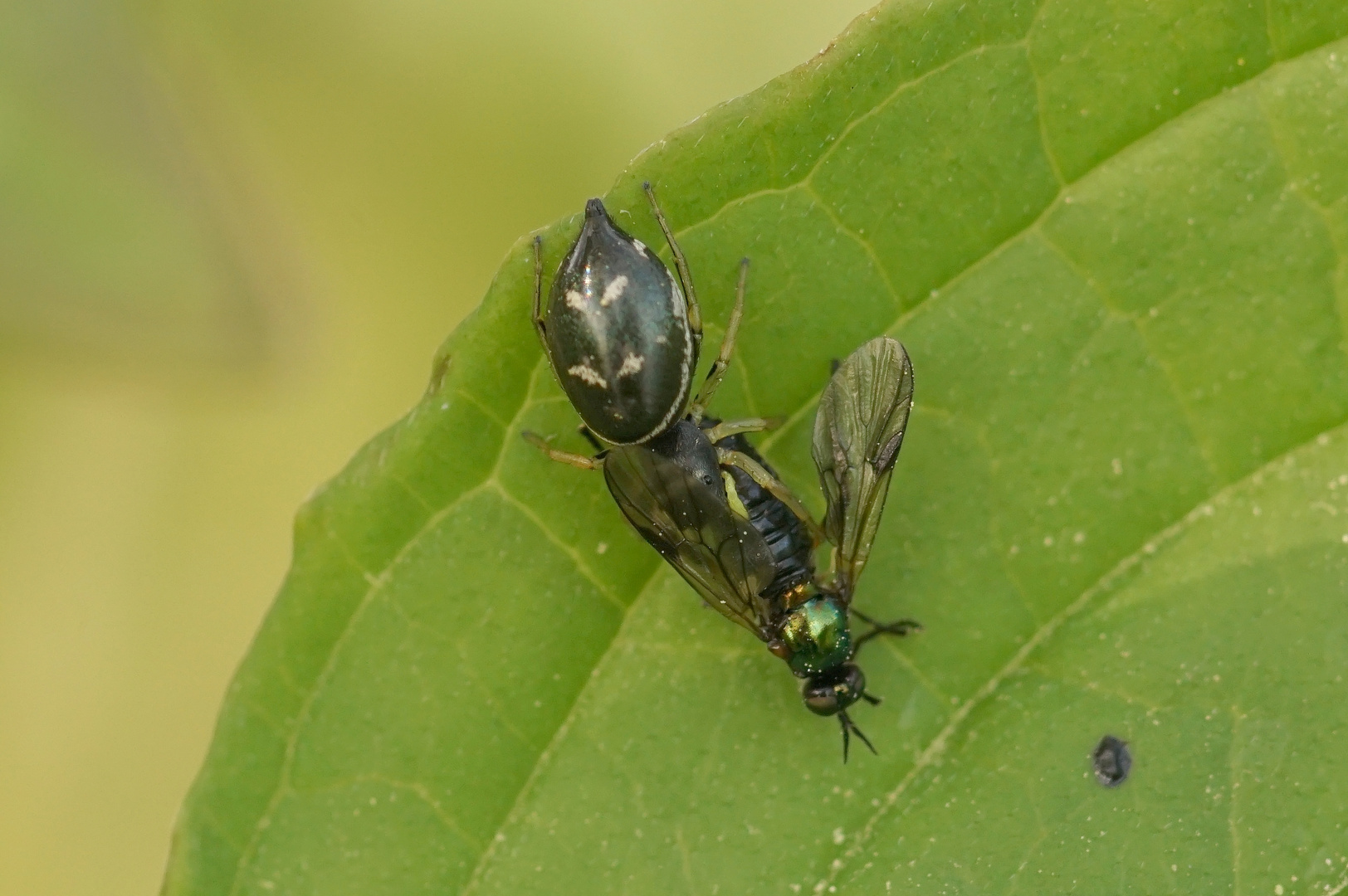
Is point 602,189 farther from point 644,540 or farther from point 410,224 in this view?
point 644,540

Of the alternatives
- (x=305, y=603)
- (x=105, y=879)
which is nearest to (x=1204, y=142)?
(x=305, y=603)

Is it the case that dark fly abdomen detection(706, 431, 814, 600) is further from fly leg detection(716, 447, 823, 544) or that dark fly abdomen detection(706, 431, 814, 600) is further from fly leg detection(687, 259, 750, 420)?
fly leg detection(687, 259, 750, 420)

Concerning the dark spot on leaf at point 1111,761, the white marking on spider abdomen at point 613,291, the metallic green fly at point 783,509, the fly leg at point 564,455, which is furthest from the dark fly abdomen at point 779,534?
the dark spot on leaf at point 1111,761

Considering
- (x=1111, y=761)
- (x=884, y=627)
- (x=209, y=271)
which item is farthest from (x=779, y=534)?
(x=209, y=271)

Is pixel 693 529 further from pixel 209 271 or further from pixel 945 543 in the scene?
pixel 209 271

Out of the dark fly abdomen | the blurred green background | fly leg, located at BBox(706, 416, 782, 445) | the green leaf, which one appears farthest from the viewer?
the blurred green background

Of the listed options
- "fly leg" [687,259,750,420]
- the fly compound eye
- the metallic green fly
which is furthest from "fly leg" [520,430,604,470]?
the fly compound eye

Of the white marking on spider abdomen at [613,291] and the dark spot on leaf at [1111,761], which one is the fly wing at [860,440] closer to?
the white marking on spider abdomen at [613,291]
